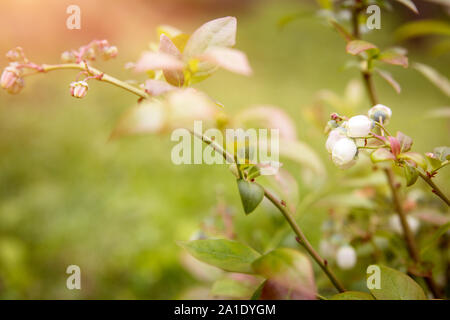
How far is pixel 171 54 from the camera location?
34 cm

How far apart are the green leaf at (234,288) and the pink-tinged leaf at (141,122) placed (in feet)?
0.75

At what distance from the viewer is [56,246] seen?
3.11 ft

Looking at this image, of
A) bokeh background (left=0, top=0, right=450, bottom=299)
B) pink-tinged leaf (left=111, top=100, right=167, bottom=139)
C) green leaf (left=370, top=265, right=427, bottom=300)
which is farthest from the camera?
bokeh background (left=0, top=0, right=450, bottom=299)

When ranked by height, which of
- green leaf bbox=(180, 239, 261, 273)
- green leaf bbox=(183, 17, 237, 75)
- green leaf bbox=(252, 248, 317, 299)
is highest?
green leaf bbox=(183, 17, 237, 75)

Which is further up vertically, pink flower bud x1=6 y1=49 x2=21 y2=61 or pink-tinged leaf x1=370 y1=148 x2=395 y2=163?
pink flower bud x1=6 y1=49 x2=21 y2=61

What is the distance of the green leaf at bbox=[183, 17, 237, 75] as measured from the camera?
1.12ft

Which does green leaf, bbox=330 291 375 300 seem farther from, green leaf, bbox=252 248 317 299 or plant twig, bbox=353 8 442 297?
plant twig, bbox=353 8 442 297

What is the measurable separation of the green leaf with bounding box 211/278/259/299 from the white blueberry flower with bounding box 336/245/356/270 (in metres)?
0.16

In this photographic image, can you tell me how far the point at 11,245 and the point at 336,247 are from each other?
716 millimetres

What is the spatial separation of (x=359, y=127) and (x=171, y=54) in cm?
17

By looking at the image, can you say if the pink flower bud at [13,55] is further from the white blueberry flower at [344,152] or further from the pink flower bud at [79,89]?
the white blueberry flower at [344,152]

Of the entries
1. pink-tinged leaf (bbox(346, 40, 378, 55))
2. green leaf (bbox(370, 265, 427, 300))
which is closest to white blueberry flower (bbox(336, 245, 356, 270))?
green leaf (bbox(370, 265, 427, 300))

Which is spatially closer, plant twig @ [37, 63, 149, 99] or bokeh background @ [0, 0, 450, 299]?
plant twig @ [37, 63, 149, 99]
